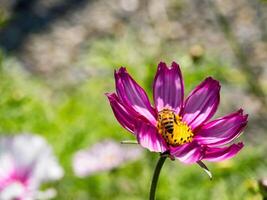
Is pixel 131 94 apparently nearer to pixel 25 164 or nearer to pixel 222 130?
pixel 222 130

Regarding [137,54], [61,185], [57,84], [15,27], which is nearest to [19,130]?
[61,185]

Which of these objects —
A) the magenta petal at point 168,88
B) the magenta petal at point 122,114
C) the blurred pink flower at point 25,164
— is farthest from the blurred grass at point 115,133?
the magenta petal at point 122,114

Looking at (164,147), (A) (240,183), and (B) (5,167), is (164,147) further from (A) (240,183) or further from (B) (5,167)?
(A) (240,183)

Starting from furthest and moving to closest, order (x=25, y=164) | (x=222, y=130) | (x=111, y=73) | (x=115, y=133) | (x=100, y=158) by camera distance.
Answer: (x=111, y=73) → (x=115, y=133) → (x=100, y=158) → (x=25, y=164) → (x=222, y=130)

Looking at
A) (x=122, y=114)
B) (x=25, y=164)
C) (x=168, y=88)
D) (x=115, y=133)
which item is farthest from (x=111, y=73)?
(x=122, y=114)

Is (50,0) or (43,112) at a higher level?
(50,0)

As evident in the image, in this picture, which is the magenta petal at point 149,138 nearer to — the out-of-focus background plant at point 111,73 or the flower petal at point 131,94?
the flower petal at point 131,94
